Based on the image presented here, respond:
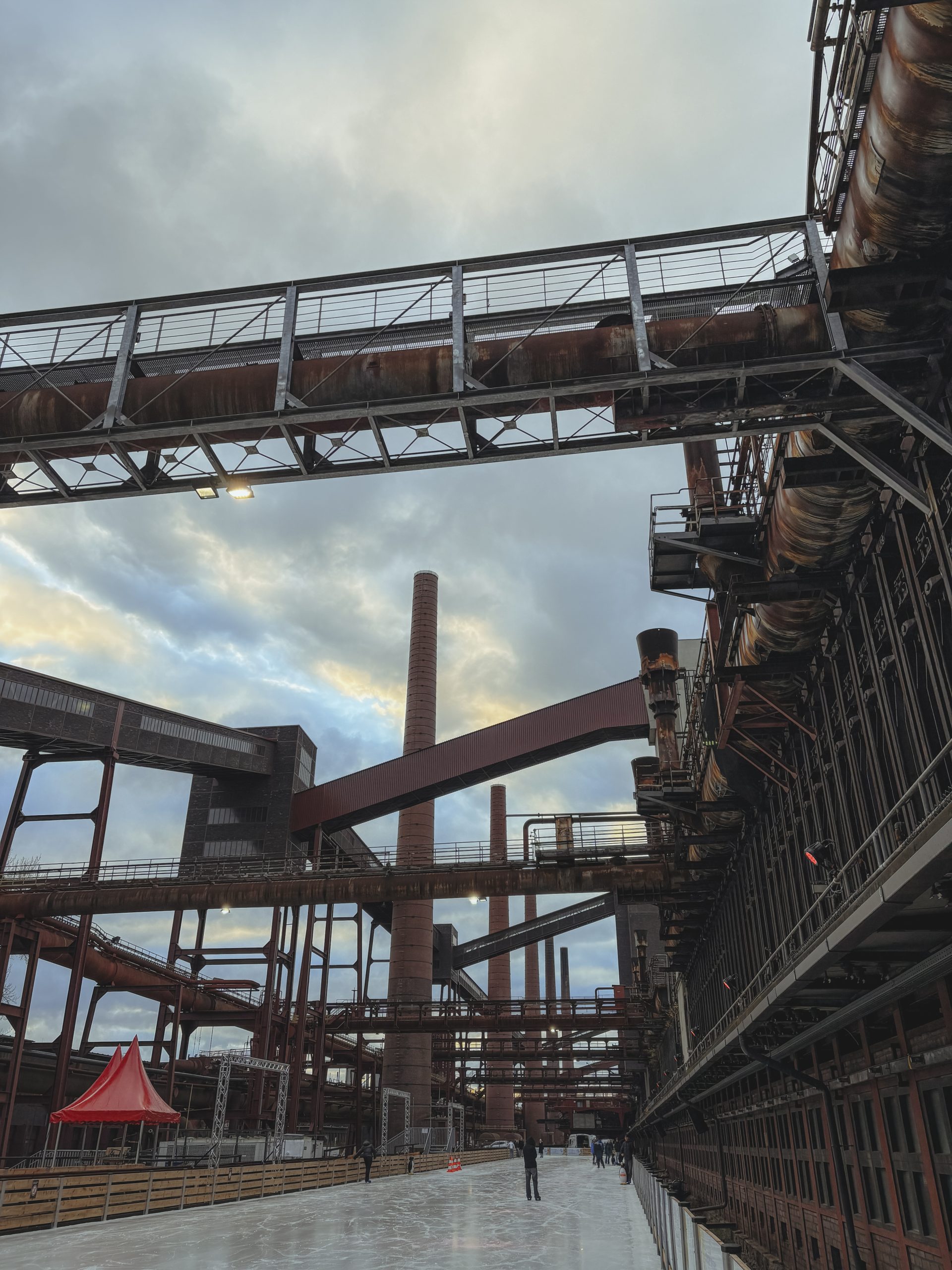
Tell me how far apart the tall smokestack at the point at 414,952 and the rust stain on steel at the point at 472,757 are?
2.28 m

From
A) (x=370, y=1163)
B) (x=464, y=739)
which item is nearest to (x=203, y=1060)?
(x=370, y=1163)

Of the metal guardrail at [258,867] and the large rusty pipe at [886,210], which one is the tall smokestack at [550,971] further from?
the large rusty pipe at [886,210]

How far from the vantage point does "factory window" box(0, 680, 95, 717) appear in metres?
30.4

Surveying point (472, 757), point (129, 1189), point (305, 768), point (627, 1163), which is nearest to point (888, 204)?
point (129, 1189)

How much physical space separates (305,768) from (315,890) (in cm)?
1635

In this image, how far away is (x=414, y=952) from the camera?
3997cm

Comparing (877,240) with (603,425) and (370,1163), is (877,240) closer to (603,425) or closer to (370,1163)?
(603,425)

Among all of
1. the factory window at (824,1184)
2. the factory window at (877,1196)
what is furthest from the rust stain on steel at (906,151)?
the factory window at (824,1184)

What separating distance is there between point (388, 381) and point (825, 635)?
21.1 feet

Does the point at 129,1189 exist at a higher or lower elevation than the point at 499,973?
lower

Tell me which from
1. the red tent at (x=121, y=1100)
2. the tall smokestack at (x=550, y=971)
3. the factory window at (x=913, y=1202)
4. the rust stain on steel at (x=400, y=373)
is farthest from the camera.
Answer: the tall smokestack at (x=550, y=971)

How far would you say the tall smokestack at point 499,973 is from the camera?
55.7 m

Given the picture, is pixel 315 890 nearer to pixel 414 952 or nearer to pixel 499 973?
pixel 414 952

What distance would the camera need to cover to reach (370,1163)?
2802cm
